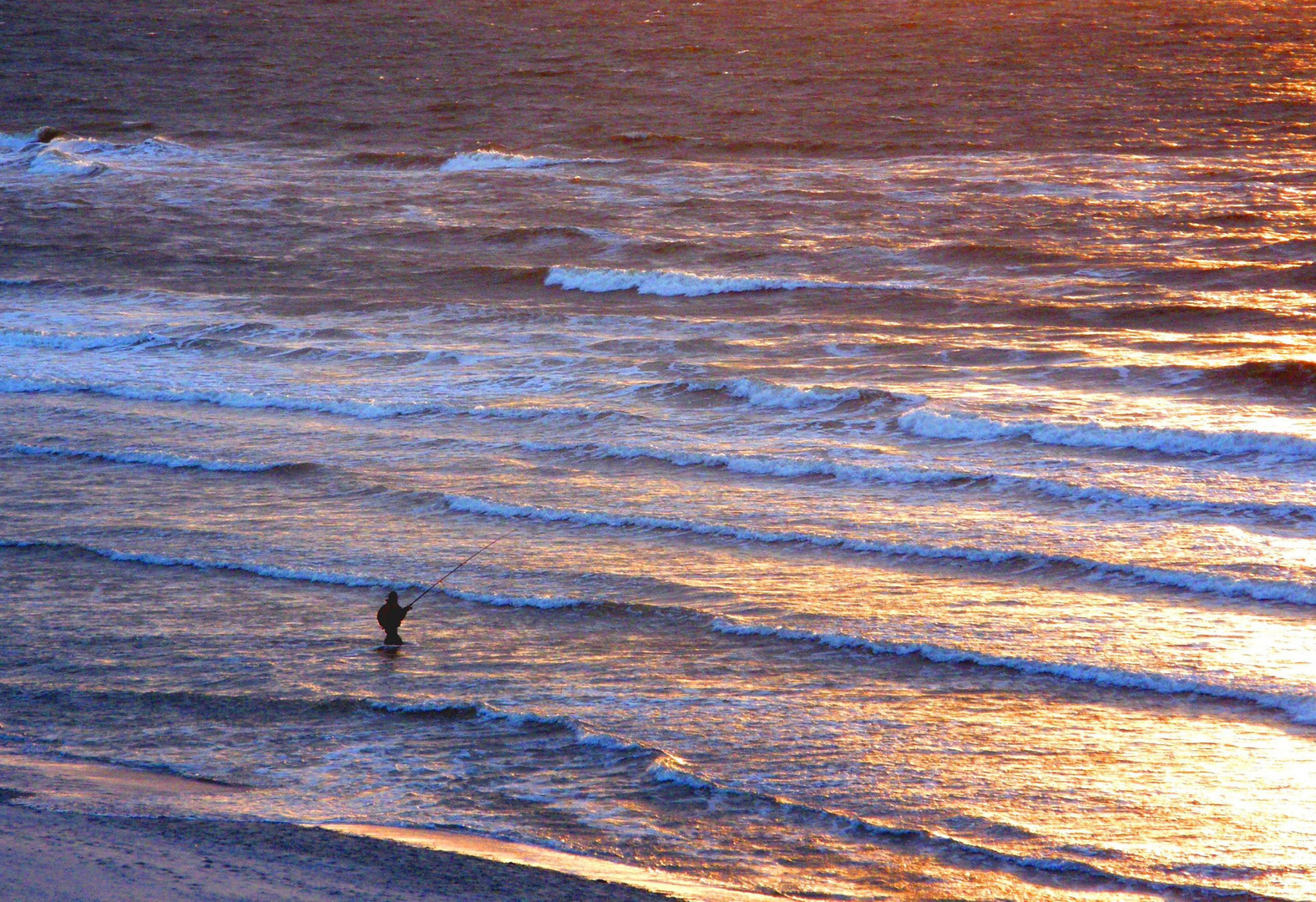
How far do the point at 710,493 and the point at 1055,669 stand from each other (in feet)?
16.7

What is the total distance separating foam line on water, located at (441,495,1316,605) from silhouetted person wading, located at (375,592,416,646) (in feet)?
10.8

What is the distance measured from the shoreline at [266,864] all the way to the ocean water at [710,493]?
1.20ft

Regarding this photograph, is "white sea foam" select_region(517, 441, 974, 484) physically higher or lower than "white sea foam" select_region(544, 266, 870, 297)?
lower

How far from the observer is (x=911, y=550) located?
1273cm

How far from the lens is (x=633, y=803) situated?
27.4 ft

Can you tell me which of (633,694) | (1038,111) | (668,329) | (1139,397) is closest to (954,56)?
(1038,111)

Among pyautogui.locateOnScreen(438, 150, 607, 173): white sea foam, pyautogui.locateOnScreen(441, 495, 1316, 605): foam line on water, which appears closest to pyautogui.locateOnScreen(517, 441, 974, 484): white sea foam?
pyautogui.locateOnScreen(441, 495, 1316, 605): foam line on water

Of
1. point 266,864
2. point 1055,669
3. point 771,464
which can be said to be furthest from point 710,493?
point 266,864

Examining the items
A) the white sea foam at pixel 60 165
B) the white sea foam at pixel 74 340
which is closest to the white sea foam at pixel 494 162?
the white sea foam at pixel 60 165

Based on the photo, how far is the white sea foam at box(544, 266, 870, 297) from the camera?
24234 millimetres

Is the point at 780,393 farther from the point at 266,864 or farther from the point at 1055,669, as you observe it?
the point at 266,864

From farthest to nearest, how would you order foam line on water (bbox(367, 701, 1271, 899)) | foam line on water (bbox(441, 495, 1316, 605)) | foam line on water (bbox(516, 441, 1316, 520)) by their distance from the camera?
foam line on water (bbox(516, 441, 1316, 520)), foam line on water (bbox(441, 495, 1316, 605)), foam line on water (bbox(367, 701, 1271, 899))

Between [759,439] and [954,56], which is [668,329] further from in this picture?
[954,56]

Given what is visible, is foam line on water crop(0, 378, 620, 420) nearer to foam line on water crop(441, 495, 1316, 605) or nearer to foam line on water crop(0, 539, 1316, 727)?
foam line on water crop(441, 495, 1316, 605)
